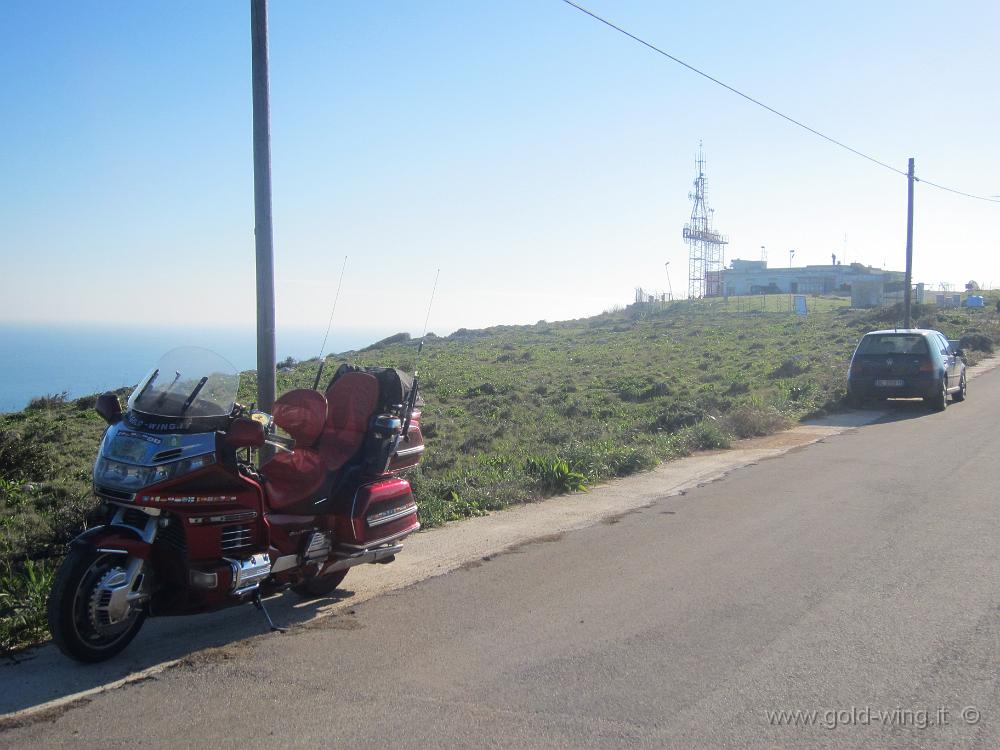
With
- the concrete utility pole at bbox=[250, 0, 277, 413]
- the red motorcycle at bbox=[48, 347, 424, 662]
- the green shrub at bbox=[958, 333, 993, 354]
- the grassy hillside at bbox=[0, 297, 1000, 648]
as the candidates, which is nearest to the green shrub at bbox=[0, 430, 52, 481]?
the grassy hillside at bbox=[0, 297, 1000, 648]

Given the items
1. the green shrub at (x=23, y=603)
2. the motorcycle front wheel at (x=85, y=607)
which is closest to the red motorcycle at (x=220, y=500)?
the motorcycle front wheel at (x=85, y=607)

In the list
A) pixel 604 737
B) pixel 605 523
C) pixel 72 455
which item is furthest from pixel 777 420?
pixel 604 737

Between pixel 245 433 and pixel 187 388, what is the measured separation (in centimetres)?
53

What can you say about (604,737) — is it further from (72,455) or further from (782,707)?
(72,455)

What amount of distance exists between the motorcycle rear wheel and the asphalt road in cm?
39

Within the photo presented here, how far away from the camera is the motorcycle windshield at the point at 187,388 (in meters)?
5.36

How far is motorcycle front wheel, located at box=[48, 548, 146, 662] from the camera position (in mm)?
4805

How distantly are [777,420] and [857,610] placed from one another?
1126 centimetres

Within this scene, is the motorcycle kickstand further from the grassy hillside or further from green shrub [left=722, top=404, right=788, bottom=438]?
green shrub [left=722, top=404, right=788, bottom=438]

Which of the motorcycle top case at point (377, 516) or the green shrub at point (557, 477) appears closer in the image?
the motorcycle top case at point (377, 516)

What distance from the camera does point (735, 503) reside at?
31.4ft

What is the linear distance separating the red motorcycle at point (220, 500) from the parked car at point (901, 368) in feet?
47.3

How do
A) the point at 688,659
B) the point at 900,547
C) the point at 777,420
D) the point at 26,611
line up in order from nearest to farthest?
1. the point at 688,659
2. the point at 26,611
3. the point at 900,547
4. the point at 777,420

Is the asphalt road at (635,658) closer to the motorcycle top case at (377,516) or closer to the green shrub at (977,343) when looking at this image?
the motorcycle top case at (377,516)
